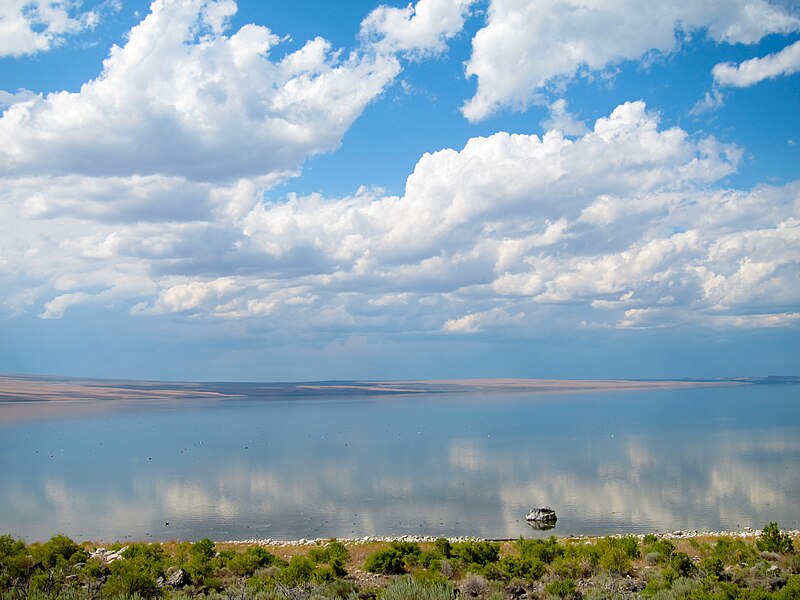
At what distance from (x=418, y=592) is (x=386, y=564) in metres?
4.40

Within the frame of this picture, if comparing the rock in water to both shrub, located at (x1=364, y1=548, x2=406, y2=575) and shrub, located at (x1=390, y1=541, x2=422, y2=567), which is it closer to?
shrub, located at (x1=390, y1=541, x2=422, y2=567)

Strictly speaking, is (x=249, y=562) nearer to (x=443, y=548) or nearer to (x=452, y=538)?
(x=443, y=548)

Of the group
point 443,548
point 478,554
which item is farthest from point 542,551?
point 443,548

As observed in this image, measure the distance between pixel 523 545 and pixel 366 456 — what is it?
128 ft

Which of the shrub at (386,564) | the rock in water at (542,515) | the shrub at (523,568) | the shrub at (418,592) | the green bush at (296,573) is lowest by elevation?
the rock in water at (542,515)

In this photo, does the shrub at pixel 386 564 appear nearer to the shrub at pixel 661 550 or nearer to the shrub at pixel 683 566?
the shrub at pixel 661 550

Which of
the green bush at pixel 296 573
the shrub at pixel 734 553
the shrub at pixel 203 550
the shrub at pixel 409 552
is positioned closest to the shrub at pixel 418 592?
the green bush at pixel 296 573

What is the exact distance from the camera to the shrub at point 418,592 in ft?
41.1

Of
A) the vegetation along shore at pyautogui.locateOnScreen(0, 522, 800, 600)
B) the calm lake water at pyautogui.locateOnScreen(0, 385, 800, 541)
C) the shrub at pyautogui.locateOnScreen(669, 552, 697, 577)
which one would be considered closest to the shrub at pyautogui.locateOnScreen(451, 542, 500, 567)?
the vegetation along shore at pyautogui.locateOnScreen(0, 522, 800, 600)

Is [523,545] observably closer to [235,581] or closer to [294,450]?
[235,581]

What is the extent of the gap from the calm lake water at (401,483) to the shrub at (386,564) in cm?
1023

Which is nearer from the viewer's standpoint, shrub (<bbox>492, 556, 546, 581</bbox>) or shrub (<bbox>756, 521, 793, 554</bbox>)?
shrub (<bbox>492, 556, 546, 581</bbox>)

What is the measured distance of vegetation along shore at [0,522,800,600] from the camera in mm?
13422

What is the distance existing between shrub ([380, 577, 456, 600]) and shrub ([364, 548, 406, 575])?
11.1 feet
